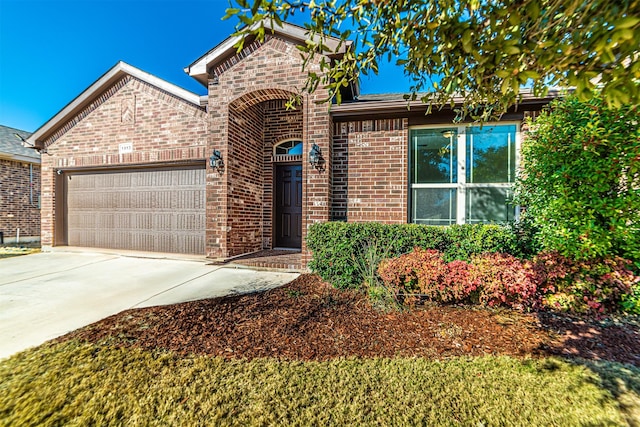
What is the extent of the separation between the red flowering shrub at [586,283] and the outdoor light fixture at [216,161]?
613cm

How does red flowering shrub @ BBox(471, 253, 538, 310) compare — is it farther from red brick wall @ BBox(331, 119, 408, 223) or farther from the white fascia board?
the white fascia board

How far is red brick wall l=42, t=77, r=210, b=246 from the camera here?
6.80 metres

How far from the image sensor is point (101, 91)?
753 centimetres

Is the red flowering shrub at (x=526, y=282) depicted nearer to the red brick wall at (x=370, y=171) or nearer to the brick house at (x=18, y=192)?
the red brick wall at (x=370, y=171)

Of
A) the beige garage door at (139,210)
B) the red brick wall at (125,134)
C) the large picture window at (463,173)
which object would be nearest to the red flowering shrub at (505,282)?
the large picture window at (463,173)

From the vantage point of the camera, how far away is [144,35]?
32.4ft

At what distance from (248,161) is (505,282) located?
19.3 ft

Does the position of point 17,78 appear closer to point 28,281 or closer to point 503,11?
point 28,281

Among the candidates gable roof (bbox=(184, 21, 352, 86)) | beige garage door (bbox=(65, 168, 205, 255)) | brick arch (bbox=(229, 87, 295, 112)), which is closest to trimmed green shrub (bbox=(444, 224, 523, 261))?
gable roof (bbox=(184, 21, 352, 86))

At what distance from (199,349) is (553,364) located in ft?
10.8

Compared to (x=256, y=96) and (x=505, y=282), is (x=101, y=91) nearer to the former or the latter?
(x=256, y=96)

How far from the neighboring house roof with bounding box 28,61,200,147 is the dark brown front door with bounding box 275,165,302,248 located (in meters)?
2.92

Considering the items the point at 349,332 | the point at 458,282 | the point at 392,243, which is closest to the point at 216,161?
the point at 392,243

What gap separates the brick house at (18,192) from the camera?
34.2 ft
